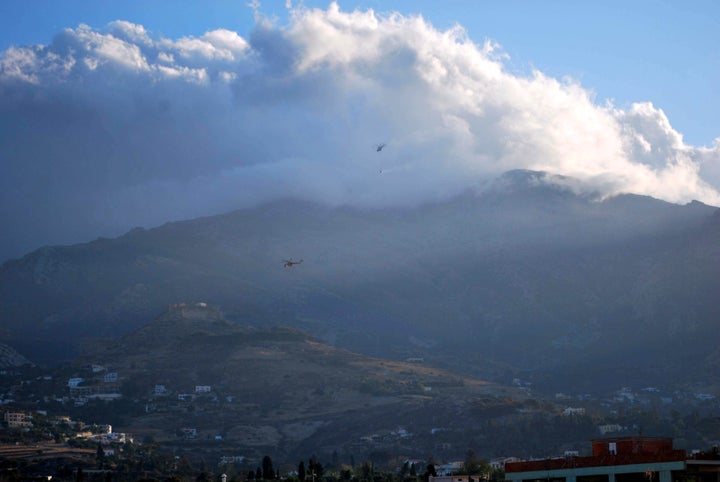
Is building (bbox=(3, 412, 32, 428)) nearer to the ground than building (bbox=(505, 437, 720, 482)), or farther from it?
farther from it

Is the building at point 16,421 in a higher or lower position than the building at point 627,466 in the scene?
higher

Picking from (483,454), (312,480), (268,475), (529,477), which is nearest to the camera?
(529,477)

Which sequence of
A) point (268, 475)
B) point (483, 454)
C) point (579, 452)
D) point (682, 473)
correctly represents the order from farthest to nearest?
point (483, 454) → point (579, 452) → point (268, 475) → point (682, 473)

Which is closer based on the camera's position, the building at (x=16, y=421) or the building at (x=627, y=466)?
the building at (x=627, y=466)

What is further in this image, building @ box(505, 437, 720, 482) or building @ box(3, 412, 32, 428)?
building @ box(3, 412, 32, 428)

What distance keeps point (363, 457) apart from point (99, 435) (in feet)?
137

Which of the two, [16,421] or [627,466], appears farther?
[16,421]

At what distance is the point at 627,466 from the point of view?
7925cm

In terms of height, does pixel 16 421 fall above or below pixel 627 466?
above

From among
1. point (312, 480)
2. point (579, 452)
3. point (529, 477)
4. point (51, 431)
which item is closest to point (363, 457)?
point (579, 452)

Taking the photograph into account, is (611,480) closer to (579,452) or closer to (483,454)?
(579,452)

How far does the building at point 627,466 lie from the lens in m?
77.2

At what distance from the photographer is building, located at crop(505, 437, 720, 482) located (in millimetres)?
77188

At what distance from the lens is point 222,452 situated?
199625 mm
